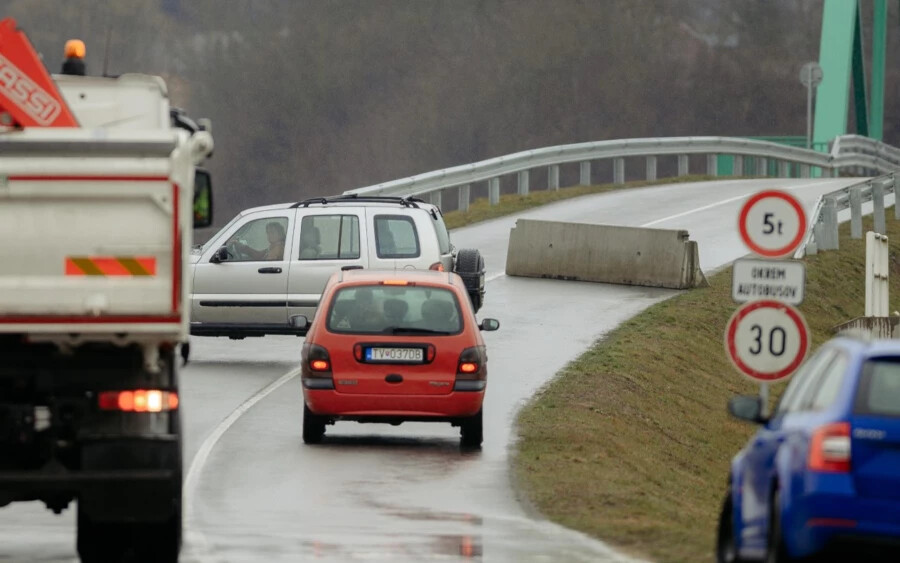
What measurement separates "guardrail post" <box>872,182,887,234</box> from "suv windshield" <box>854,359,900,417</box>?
1249 inches

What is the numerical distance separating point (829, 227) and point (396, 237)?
15554 mm

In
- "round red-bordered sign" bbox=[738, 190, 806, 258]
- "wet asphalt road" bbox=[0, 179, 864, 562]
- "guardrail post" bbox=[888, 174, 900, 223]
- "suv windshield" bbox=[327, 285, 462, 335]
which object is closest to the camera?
"wet asphalt road" bbox=[0, 179, 864, 562]

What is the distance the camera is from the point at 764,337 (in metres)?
15.3

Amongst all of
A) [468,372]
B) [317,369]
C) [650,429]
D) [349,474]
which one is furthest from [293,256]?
[349,474]

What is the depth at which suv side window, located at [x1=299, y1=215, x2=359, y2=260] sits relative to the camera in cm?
2403

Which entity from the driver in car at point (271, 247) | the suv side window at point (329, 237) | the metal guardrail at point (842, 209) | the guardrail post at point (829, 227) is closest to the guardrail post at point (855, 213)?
the metal guardrail at point (842, 209)

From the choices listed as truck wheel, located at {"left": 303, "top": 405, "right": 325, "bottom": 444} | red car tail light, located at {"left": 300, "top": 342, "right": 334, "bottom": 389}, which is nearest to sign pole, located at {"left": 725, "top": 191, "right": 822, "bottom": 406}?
red car tail light, located at {"left": 300, "top": 342, "right": 334, "bottom": 389}

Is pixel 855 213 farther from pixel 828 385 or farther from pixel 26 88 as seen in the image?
pixel 828 385

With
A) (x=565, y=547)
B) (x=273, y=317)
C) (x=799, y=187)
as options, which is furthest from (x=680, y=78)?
(x=565, y=547)

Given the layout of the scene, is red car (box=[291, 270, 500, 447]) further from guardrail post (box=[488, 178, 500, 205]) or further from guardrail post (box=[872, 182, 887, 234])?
guardrail post (box=[488, 178, 500, 205])

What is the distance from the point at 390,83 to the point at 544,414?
115233mm

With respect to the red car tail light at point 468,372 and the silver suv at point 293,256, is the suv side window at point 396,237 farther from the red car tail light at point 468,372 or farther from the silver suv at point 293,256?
the red car tail light at point 468,372

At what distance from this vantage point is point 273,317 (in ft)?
78.3

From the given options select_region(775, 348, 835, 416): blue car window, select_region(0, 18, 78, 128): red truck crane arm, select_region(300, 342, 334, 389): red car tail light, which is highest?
select_region(0, 18, 78, 128): red truck crane arm
